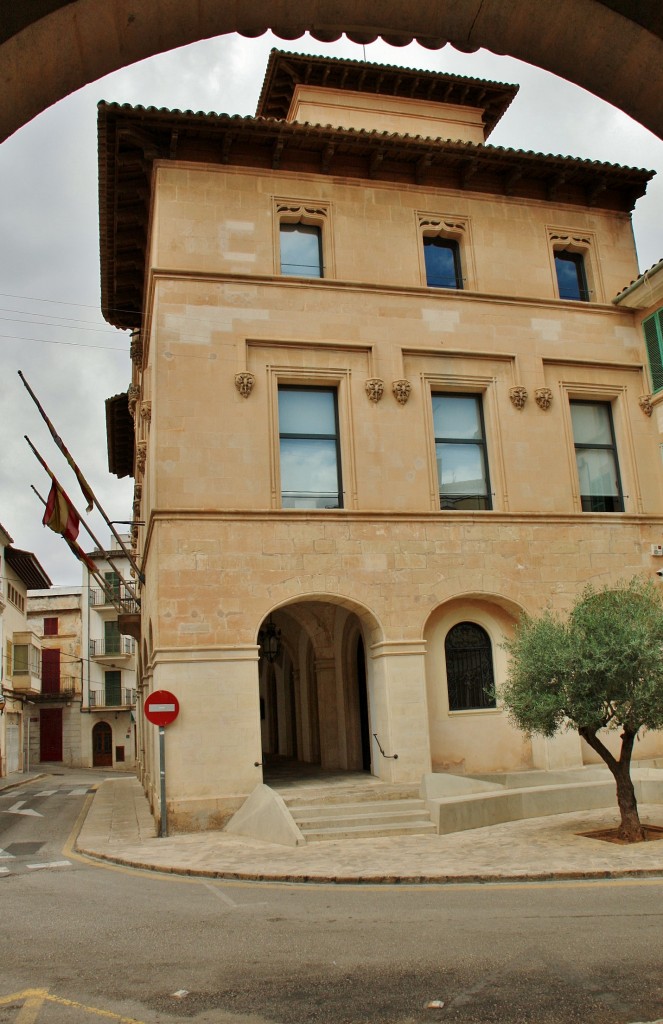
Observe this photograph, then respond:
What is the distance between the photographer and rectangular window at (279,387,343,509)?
717 inches

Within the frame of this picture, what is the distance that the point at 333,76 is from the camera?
75.8 ft

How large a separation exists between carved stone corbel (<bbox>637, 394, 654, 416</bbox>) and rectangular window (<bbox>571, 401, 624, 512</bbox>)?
0.72 metres

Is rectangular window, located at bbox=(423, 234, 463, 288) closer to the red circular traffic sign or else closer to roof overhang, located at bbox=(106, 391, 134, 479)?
Answer: the red circular traffic sign

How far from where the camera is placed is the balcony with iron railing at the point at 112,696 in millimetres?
59031

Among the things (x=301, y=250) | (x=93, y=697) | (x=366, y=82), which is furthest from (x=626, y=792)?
(x=93, y=697)

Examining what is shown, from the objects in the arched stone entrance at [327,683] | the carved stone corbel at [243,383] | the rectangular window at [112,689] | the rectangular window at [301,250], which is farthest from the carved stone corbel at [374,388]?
the rectangular window at [112,689]

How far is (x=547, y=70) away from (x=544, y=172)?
18759mm

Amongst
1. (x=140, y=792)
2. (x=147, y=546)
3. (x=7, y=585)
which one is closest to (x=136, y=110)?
(x=147, y=546)

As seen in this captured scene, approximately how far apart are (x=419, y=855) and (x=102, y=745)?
166 feet

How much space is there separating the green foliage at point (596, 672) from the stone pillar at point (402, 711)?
373cm

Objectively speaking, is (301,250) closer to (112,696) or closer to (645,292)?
(645,292)

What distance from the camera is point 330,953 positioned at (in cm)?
736

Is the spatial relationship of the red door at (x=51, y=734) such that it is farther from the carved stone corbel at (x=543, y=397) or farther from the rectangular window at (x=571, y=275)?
the rectangular window at (x=571, y=275)

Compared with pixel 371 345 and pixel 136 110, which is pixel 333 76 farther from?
pixel 371 345
